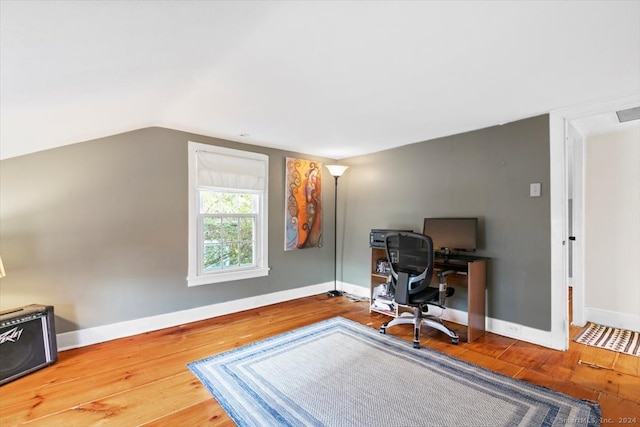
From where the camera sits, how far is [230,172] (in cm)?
376

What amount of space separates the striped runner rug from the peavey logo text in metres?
4.86

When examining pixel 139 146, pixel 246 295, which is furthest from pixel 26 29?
pixel 246 295

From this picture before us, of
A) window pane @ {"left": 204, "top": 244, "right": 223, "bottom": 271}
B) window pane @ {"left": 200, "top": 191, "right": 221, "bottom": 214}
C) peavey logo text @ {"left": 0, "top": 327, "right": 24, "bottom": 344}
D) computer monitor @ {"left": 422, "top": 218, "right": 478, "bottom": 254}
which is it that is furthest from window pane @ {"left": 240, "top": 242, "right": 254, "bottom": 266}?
computer monitor @ {"left": 422, "top": 218, "right": 478, "bottom": 254}

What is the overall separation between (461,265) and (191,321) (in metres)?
3.07

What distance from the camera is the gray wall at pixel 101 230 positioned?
2.61 m

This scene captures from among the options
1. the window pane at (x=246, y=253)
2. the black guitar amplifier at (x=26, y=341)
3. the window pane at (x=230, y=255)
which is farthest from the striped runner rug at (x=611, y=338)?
the black guitar amplifier at (x=26, y=341)

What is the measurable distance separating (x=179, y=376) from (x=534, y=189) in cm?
353

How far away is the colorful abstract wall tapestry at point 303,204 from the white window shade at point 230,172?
459mm

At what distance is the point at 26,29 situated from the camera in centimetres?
105

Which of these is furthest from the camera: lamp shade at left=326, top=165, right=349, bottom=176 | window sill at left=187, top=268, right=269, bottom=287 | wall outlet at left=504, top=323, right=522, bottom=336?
lamp shade at left=326, top=165, right=349, bottom=176

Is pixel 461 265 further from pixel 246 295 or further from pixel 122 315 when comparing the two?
pixel 122 315

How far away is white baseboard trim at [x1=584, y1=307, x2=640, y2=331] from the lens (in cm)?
321

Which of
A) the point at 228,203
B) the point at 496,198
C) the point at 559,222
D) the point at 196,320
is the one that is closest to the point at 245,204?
the point at 228,203

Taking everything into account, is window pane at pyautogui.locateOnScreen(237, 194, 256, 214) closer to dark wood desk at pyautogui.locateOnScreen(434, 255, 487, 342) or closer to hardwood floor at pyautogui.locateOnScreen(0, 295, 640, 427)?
hardwood floor at pyautogui.locateOnScreen(0, 295, 640, 427)
